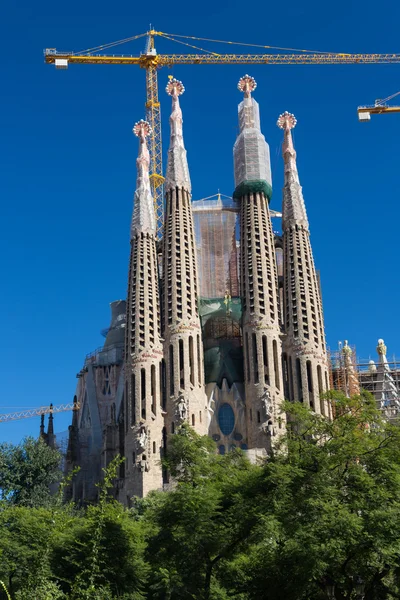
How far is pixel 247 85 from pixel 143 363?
81.9 feet

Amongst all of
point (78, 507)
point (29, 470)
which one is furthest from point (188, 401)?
point (78, 507)

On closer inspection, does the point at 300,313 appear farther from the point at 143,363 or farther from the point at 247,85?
the point at 247,85

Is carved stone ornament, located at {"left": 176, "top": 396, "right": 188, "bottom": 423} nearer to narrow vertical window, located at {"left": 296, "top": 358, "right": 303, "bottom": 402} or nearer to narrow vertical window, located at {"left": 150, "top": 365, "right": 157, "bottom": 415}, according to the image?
narrow vertical window, located at {"left": 150, "top": 365, "right": 157, "bottom": 415}

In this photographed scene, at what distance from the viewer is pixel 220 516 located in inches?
1198

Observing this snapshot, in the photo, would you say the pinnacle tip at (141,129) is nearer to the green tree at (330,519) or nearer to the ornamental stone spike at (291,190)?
the ornamental stone spike at (291,190)

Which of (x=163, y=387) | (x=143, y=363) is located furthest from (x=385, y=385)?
(x=143, y=363)

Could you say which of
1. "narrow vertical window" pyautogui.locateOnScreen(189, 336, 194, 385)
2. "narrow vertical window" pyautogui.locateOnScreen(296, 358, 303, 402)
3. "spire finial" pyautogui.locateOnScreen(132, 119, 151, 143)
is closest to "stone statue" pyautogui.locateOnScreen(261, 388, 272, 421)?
"narrow vertical window" pyautogui.locateOnScreen(296, 358, 303, 402)

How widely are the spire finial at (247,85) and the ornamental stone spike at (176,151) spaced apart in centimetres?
460

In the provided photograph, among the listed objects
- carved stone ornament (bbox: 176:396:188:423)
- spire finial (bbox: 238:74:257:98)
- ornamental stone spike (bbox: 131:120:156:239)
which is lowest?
carved stone ornament (bbox: 176:396:188:423)

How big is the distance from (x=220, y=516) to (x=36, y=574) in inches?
456

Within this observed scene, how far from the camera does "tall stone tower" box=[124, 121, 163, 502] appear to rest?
2317 inches

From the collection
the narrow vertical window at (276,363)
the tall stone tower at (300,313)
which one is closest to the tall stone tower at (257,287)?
the narrow vertical window at (276,363)

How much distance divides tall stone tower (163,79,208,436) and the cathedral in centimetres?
8

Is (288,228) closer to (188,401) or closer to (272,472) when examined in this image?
(188,401)
